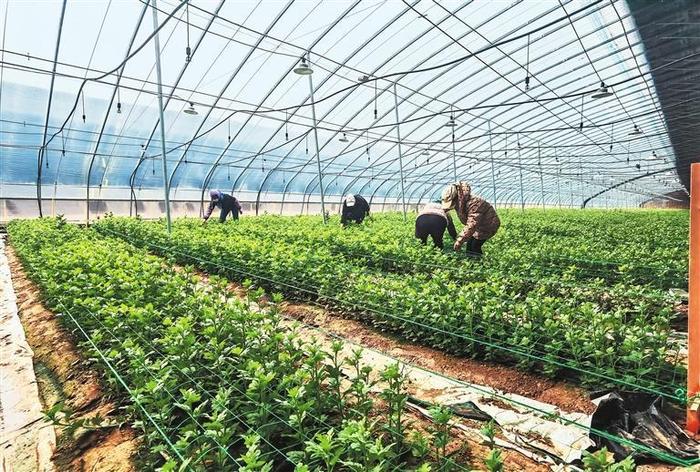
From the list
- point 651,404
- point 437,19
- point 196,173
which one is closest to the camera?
point 651,404

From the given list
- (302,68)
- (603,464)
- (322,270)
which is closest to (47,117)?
(302,68)

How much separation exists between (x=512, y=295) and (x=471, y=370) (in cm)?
108

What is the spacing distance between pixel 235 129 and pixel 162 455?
2058 cm

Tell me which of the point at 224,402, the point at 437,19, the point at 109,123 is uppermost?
the point at 437,19

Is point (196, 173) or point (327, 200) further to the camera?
point (327, 200)

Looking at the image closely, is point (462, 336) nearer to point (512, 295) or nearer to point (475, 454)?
point (512, 295)

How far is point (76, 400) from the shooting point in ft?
11.6

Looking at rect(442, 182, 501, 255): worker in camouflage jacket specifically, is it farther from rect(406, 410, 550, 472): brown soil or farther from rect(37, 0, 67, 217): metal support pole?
rect(37, 0, 67, 217): metal support pole

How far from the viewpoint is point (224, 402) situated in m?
2.52

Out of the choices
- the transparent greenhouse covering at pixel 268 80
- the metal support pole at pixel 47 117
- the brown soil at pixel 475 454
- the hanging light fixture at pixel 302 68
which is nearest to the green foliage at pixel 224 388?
the brown soil at pixel 475 454

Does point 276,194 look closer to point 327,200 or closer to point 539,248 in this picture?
point 327,200

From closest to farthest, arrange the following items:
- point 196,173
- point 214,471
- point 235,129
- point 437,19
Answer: point 214,471 → point 437,19 → point 235,129 → point 196,173

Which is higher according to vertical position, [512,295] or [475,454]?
[512,295]

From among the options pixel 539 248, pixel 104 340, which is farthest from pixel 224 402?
pixel 539 248
